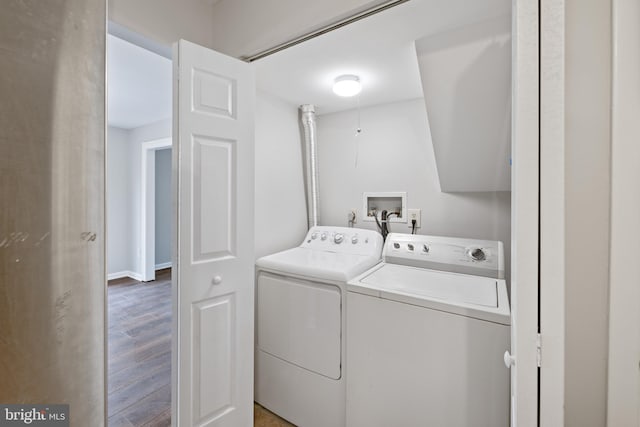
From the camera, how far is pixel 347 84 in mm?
1839

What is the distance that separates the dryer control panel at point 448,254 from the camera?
1.61 m

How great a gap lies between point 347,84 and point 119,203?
445cm

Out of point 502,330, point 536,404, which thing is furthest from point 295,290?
A: point 536,404

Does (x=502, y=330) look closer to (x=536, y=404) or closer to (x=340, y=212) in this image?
(x=536, y=404)

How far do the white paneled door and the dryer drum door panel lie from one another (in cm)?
22

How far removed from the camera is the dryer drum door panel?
4.96ft

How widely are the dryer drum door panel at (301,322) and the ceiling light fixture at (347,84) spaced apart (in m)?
1.32

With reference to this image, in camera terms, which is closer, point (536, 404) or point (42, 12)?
point (42, 12)

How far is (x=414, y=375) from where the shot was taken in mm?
1274

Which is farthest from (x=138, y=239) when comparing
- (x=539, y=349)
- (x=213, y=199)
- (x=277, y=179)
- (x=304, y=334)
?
(x=539, y=349)

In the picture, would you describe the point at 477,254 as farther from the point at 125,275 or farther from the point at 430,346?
the point at 125,275

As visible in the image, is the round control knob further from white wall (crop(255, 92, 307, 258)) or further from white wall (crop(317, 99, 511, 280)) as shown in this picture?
white wall (crop(255, 92, 307, 258))

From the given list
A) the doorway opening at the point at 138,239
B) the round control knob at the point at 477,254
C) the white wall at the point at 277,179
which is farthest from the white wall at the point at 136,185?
the round control knob at the point at 477,254

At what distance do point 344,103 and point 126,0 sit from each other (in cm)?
160
